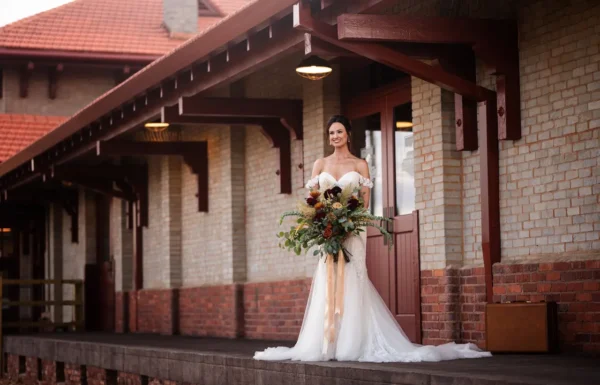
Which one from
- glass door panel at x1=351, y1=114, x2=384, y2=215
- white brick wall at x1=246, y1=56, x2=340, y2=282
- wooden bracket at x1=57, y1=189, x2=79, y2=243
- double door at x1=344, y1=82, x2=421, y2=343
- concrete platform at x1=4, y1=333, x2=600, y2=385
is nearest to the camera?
concrete platform at x1=4, y1=333, x2=600, y2=385

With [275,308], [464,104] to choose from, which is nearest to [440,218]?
[464,104]

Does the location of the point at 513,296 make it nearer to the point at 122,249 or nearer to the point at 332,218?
the point at 332,218

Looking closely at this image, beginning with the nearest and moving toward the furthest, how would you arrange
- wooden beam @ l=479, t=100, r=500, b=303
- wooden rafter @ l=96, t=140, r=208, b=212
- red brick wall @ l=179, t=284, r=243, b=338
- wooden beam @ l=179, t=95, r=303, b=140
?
wooden beam @ l=479, t=100, r=500, b=303
wooden beam @ l=179, t=95, r=303, b=140
red brick wall @ l=179, t=284, r=243, b=338
wooden rafter @ l=96, t=140, r=208, b=212

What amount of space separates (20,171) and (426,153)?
1363 cm

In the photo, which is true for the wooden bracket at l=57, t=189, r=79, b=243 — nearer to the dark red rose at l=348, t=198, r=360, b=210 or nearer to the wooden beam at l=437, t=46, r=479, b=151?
the wooden beam at l=437, t=46, r=479, b=151

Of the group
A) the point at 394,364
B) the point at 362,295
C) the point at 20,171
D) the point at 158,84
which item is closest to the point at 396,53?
the point at 362,295

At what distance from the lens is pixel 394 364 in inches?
364

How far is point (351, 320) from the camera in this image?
402 inches

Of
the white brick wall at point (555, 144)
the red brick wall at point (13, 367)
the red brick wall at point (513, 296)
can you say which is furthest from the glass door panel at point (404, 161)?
the red brick wall at point (13, 367)

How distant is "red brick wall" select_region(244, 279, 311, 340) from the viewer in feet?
48.9

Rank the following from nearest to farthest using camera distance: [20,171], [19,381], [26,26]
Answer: [19,381] → [20,171] → [26,26]

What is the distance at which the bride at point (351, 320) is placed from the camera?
32.9 ft

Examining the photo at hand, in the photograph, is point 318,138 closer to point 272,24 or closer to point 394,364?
point 272,24

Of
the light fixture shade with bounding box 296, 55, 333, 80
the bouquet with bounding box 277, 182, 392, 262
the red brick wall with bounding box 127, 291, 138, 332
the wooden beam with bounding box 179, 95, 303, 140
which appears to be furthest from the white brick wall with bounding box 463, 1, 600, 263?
the red brick wall with bounding box 127, 291, 138, 332
